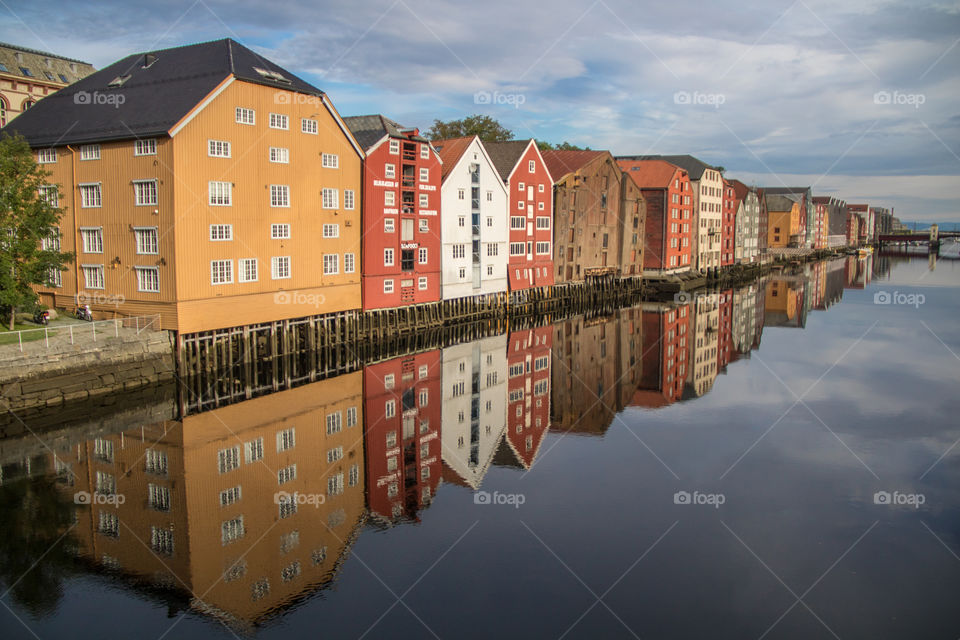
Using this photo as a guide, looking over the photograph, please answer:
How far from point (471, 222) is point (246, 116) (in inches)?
712

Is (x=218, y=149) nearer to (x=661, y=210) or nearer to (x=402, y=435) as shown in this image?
(x=402, y=435)

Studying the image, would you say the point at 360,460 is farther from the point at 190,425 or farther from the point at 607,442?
the point at 607,442

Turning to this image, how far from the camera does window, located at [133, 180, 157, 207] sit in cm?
2681

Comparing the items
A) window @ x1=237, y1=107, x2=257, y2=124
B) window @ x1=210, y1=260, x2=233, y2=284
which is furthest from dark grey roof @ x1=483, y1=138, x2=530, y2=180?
window @ x1=210, y1=260, x2=233, y2=284

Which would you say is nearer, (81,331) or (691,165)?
(81,331)

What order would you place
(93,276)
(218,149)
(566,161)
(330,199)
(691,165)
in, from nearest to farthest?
(218,149) → (93,276) → (330,199) → (566,161) → (691,165)

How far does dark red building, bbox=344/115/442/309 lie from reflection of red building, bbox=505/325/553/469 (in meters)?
6.55

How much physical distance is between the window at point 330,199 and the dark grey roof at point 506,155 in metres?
16.8

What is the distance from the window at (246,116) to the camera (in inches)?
1120

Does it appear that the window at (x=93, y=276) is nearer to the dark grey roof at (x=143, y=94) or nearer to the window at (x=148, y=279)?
the window at (x=148, y=279)

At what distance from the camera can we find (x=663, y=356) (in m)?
34.5

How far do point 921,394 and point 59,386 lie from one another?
3092 centimetres

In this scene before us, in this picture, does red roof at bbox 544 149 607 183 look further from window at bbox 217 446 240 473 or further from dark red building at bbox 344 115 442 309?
window at bbox 217 446 240 473

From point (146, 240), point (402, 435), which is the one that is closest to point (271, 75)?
point (146, 240)
